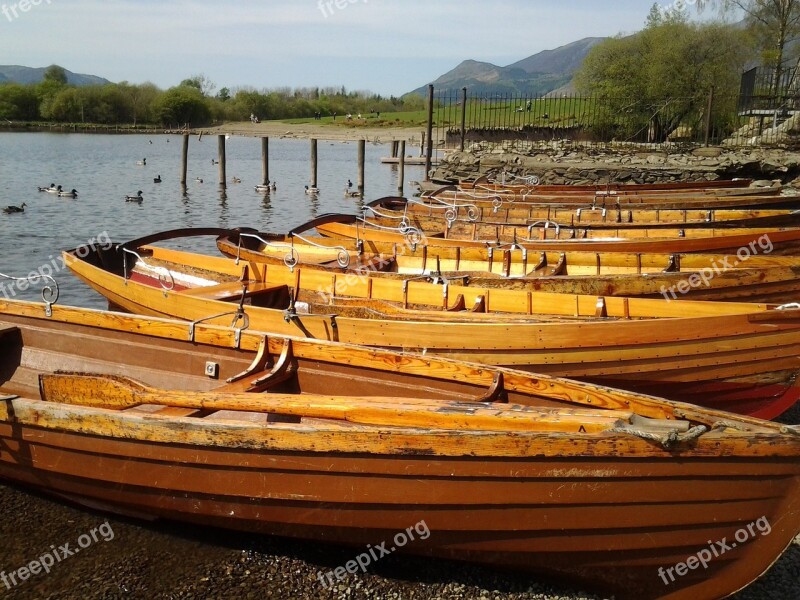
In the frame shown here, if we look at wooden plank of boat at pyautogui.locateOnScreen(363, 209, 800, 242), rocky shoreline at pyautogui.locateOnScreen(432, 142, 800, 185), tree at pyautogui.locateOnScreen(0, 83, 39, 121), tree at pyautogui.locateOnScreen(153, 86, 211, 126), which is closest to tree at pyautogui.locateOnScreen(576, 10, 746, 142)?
rocky shoreline at pyautogui.locateOnScreen(432, 142, 800, 185)

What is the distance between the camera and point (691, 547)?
13.1 feet

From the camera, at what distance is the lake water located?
18.6 meters

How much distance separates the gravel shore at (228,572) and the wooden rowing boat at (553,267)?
12.4 ft

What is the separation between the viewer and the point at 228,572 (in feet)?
15.6

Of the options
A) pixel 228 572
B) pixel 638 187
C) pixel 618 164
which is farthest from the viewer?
pixel 618 164

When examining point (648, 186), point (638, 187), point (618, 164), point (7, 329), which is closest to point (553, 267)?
point (7, 329)

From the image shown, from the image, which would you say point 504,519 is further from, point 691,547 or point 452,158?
point 452,158

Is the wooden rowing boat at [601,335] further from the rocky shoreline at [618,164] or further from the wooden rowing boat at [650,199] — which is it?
the rocky shoreline at [618,164]

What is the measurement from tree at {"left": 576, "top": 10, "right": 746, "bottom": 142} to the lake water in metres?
10.7

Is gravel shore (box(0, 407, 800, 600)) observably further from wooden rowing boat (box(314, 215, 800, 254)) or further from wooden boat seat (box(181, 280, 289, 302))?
wooden rowing boat (box(314, 215, 800, 254))

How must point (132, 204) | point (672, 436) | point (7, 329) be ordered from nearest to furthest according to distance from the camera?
point (672, 436), point (7, 329), point (132, 204)

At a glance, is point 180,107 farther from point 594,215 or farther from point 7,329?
point 7,329

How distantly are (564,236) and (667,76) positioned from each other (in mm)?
19482

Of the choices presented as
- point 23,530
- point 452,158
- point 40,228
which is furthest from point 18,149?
point 23,530
